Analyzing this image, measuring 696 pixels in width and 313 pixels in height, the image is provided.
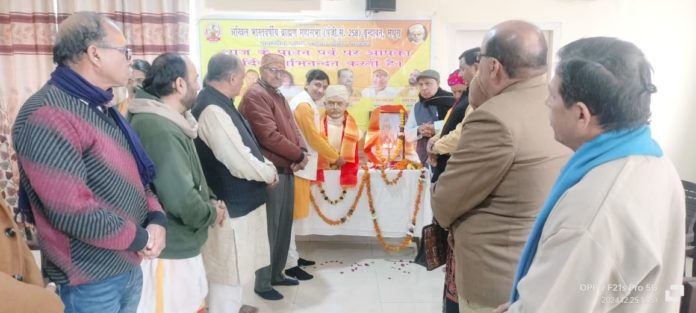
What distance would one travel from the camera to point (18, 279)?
1.08 m

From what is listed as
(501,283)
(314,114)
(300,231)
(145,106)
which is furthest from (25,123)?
(300,231)

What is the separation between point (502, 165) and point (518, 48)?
0.35 meters

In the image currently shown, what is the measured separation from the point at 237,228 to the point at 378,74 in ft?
7.18

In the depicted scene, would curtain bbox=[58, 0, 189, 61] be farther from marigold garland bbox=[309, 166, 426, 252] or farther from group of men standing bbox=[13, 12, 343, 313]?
marigold garland bbox=[309, 166, 426, 252]

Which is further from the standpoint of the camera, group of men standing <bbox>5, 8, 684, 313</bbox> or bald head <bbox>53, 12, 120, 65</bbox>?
bald head <bbox>53, 12, 120, 65</bbox>

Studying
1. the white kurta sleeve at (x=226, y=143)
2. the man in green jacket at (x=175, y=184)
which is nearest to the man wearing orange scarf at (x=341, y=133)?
the white kurta sleeve at (x=226, y=143)

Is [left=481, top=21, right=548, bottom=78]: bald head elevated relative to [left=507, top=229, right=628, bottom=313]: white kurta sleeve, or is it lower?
elevated

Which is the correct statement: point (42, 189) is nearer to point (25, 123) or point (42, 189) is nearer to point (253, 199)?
point (25, 123)

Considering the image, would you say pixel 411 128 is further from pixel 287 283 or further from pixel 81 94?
pixel 81 94

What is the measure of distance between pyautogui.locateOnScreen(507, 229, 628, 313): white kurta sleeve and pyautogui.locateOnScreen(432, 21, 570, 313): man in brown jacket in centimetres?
47

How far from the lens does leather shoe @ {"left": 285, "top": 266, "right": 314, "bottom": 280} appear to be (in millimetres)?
3213

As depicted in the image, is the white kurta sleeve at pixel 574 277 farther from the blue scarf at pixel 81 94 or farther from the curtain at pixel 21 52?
the curtain at pixel 21 52

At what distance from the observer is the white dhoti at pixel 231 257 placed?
2.19 m

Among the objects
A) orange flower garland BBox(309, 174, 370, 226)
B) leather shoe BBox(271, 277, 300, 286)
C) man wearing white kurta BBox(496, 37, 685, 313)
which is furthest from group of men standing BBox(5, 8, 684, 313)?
orange flower garland BBox(309, 174, 370, 226)
